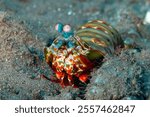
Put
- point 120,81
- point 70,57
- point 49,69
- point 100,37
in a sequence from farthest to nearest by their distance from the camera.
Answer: point 100,37, point 49,69, point 70,57, point 120,81

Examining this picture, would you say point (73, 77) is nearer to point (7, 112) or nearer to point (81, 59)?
point (81, 59)

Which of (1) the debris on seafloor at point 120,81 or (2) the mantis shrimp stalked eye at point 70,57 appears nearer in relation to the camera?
(1) the debris on seafloor at point 120,81

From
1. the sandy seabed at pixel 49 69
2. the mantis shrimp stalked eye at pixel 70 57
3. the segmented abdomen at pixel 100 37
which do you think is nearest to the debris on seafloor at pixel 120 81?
the sandy seabed at pixel 49 69

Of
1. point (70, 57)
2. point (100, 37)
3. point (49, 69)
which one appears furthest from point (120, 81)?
point (100, 37)

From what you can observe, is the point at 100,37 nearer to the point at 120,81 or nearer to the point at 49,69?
the point at 49,69

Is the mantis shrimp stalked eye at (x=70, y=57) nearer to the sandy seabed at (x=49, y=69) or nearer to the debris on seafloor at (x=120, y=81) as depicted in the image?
the sandy seabed at (x=49, y=69)

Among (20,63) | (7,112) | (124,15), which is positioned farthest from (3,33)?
(124,15)

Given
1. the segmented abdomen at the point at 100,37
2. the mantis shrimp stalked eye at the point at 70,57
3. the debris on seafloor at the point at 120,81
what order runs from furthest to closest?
the segmented abdomen at the point at 100,37, the mantis shrimp stalked eye at the point at 70,57, the debris on seafloor at the point at 120,81

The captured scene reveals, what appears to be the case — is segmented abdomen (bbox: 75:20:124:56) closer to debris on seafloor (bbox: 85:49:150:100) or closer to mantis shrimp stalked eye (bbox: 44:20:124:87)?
mantis shrimp stalked eye (bbox: 44:20:124:87)

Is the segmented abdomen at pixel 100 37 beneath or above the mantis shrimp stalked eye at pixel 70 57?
above
